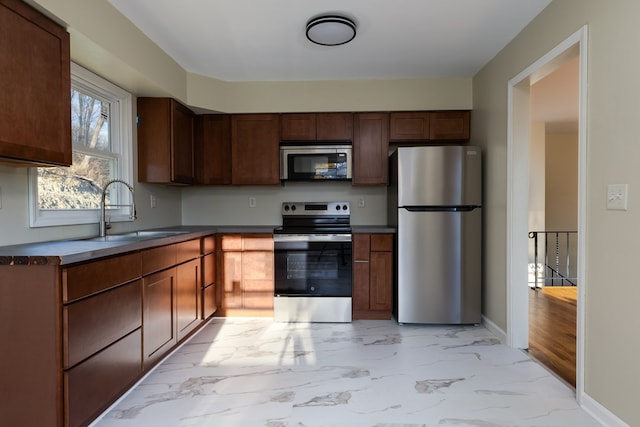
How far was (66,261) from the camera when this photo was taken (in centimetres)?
141

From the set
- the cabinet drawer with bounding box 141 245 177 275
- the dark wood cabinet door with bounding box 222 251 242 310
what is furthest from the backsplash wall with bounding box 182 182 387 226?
the cabinet drawer with bounding box 141 245 177 275

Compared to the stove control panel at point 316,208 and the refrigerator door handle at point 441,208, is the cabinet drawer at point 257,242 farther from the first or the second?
the refrigerator door handle at point 441,208

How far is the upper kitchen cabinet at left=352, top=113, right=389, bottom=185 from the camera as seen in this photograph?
11.4 feet

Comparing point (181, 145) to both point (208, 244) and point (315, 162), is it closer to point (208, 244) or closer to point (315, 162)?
point (208, 244)

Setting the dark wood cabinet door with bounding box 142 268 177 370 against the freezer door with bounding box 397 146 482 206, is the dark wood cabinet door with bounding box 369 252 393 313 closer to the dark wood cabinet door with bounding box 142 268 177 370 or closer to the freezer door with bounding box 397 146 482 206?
the freezer door with bounding box 397 146 482 206

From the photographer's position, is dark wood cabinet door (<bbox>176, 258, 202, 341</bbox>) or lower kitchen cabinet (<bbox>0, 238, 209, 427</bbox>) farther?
dark wood cabinet door (<bbox>176, 258, 202, 341</bbox>)

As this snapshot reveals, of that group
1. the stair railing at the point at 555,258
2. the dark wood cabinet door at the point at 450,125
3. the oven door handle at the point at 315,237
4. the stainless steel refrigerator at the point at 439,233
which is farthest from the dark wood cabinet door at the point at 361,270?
the stair railing at the point at 555,258

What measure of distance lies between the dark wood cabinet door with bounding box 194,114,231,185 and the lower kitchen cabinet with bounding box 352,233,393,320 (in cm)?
153

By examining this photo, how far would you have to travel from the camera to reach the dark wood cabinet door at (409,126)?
346 centimetres

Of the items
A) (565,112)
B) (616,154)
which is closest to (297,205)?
(616,154)

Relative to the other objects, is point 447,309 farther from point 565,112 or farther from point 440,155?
point 565,112

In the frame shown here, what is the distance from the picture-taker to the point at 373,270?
127 inches

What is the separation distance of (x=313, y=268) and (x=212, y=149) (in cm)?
161

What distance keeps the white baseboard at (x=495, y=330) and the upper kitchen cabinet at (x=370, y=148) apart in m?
1.56
